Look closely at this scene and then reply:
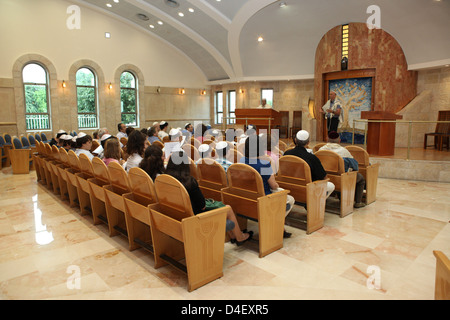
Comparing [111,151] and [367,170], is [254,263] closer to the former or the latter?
[111,151]

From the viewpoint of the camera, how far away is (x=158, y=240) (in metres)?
2.92

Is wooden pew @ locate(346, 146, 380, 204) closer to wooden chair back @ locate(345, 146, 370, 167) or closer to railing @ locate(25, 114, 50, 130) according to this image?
wooden chair back @ locate(345, 146, 370, 167)

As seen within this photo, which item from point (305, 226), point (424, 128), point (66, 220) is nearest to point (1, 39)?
point (66, 220)

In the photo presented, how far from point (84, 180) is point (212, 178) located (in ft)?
6.01

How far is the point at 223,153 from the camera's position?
14.6 feet

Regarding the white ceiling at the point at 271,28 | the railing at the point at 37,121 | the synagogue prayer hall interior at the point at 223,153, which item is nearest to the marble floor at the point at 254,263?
the synagogue prayer hall interior at the point at 223,153

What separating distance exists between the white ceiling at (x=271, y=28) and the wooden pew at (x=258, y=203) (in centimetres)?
820

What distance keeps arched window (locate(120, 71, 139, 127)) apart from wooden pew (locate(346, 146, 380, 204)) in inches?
442

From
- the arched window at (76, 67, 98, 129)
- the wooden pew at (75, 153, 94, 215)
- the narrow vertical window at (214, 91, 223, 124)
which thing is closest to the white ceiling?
the narrow vertical window at (214, 91, 223, 124)

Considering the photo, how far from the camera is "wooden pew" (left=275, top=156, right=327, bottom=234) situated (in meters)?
3.67

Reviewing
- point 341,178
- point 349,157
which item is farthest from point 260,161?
point 349,157

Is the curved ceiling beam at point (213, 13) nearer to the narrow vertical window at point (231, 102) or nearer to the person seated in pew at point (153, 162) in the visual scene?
the narrow vertical window at point (231, 102)

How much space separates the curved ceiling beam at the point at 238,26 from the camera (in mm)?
9922

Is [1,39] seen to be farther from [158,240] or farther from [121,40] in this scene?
[158,240]
